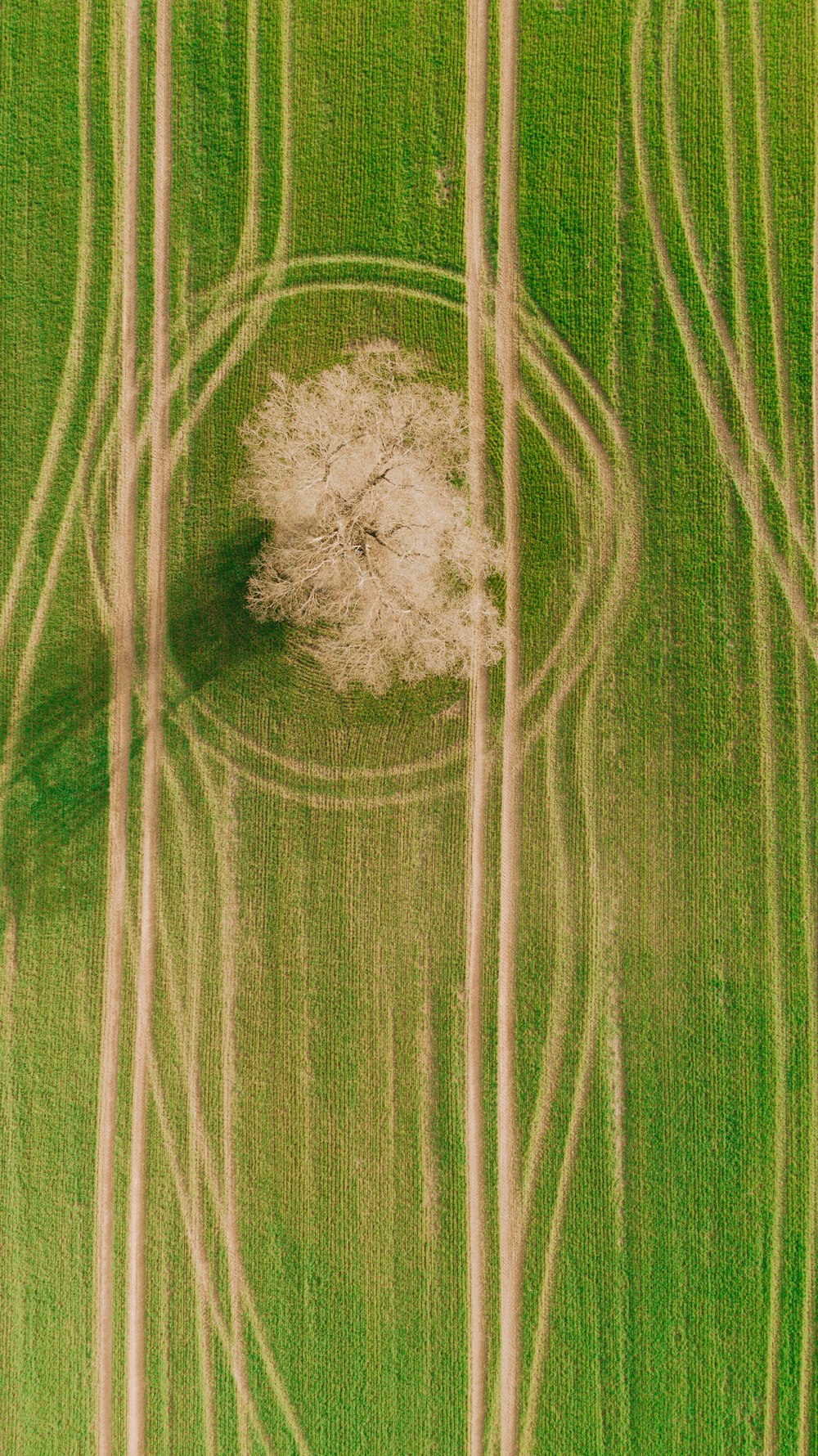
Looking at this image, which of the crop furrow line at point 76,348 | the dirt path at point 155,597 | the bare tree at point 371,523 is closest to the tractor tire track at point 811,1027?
the bare tree at point 371,523

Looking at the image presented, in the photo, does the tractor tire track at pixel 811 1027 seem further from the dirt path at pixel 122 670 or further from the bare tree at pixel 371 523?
the dirt path at pixel 122 670

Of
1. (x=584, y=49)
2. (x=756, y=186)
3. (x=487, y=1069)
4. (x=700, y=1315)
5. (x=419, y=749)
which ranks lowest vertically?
(x=700, y=1315)

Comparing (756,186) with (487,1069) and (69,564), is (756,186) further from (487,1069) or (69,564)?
(487,1069)

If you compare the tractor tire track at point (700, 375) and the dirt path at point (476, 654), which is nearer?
the dirt path at point (476, 654)

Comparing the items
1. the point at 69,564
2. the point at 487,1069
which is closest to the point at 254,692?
the point at 69,564

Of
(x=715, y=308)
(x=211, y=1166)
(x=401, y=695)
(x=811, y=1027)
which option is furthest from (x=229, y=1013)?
(x=715, y=308)

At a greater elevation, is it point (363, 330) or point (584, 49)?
point (584, 49)
